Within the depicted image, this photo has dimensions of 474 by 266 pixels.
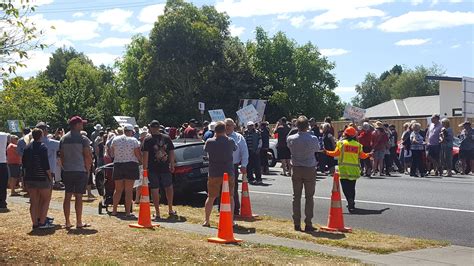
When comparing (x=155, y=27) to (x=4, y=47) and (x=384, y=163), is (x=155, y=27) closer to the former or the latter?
(x=384, y=163)

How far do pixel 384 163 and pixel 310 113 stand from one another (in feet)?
155

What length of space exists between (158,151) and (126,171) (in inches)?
31.9

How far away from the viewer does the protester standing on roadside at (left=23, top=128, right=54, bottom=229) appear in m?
11.9

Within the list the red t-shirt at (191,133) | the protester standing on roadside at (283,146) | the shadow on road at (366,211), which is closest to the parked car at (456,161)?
the protester standing on roadside at (283,146)

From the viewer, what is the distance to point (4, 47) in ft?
32.2

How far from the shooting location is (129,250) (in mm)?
9633

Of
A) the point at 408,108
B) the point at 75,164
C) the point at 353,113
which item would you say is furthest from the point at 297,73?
the point at 75,164

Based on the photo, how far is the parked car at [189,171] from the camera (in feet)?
52.3

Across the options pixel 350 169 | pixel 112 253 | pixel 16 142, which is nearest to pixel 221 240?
pixel 112 253

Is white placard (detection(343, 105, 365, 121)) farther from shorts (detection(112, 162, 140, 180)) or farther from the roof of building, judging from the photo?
the roof of building

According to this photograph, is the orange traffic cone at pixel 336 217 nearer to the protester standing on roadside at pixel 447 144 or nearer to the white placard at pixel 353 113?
the protester standing on roadside at pixel 447 144

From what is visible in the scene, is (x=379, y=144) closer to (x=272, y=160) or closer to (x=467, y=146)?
(x=467, y=146)

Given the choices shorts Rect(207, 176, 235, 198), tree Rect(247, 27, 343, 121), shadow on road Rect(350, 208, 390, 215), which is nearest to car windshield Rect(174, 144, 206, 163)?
shadow on road Rect(350, 208, 390, 215)

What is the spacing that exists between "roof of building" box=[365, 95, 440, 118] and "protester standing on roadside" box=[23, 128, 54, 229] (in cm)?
5963
